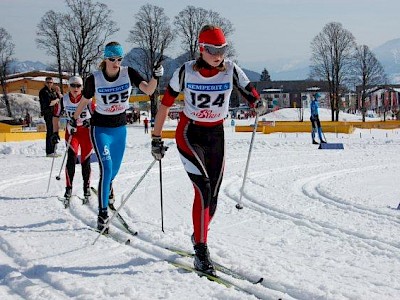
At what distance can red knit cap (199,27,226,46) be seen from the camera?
506 centimetres

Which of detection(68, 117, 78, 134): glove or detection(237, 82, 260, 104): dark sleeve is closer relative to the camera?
detection(237, 82, 260, 104): dark sleeve

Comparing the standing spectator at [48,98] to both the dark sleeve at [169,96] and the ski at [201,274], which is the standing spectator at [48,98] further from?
the ski at [201,274]

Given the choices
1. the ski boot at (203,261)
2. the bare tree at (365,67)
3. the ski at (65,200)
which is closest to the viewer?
the ski boot at (203,261)

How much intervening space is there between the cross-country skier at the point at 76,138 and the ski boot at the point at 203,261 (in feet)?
12.2

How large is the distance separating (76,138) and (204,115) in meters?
4.22

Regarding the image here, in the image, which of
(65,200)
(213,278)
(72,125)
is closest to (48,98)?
(65,200)

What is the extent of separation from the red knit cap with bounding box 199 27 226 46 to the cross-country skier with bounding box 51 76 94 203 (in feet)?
11.5

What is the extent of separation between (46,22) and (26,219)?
47.3 meters

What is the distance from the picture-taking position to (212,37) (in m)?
5.06

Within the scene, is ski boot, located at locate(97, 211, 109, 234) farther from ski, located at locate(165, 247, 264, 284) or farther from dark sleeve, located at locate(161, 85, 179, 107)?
dark sleeve, located at locate(161, 85, 179, 107)

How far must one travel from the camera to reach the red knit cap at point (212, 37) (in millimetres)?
5059

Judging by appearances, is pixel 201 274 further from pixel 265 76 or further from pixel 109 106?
pixel 265 76

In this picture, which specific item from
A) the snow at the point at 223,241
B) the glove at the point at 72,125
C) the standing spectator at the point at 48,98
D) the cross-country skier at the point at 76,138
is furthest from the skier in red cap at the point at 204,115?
the standing spectator at the point at 48,98

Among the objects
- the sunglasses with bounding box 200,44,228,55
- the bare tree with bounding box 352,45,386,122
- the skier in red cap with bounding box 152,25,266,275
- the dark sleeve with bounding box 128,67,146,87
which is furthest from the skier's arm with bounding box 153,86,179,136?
the bare tree with bounding box 352,45,386,122
